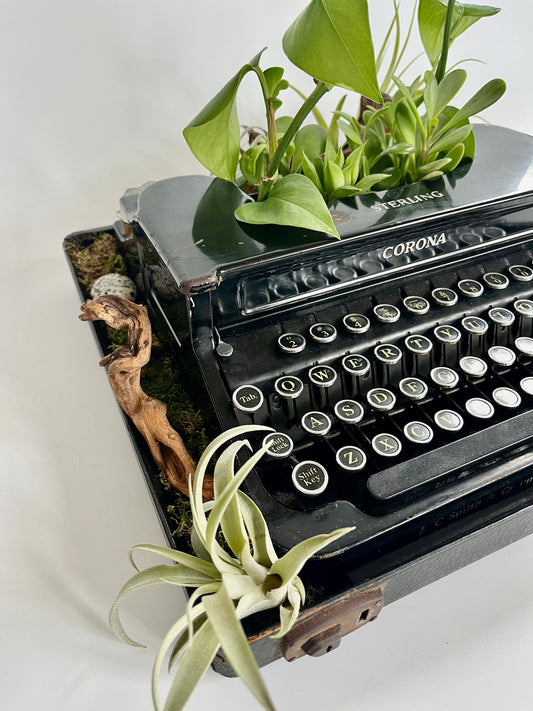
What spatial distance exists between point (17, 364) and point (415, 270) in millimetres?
1222

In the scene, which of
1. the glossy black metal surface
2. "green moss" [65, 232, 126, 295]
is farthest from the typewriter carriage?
"green moss" [65, 232, 126, 295]

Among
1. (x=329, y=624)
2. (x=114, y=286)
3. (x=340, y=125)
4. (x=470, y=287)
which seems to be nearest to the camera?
(x=329, y=624)

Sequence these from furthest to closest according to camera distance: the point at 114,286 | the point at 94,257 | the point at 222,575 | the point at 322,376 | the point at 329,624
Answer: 1. the point at 94,257
2. the point at 114,286
3. the point at 322,376
4. the point at 329,624
5. the point at 222,575

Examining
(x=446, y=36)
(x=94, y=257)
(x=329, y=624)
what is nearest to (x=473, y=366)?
(x=329, y=624)

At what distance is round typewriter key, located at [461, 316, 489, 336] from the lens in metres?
1.43

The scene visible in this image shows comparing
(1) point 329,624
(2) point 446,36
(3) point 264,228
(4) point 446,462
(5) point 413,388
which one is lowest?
(1) point 329,624

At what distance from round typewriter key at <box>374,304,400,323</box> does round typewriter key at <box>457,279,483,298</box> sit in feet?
0.61

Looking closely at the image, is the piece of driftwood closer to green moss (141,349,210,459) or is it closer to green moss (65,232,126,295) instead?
green moss (141,349,210,459)

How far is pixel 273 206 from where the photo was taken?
1.30 m

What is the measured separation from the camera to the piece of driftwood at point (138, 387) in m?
Answer: 1.24

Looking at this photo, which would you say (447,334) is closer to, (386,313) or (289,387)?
(386,313)

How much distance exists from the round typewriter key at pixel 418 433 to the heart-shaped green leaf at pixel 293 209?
42 centimetres

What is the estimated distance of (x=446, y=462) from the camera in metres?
1.18

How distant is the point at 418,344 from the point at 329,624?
63 centimetres
